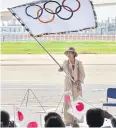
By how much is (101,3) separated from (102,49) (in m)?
21.2

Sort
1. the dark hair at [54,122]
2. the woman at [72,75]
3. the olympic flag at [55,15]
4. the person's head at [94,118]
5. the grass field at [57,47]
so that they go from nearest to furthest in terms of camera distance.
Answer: the dark hair at [54,122] < the person's head at [94,118] < the olympic flag at [55,15] < the woman at [72,75] < the grass field at [57,47]

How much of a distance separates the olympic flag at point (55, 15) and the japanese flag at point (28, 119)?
179cm

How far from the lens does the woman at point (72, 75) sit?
211 inches

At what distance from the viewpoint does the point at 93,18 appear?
5055mm

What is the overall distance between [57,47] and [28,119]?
30880 mm

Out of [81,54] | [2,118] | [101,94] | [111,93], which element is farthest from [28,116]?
[81,54]

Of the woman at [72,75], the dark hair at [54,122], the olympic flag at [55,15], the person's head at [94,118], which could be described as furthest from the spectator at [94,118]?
the woman at [72,75]

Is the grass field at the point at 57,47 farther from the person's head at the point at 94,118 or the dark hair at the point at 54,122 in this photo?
the dark hair at the point at 54,122

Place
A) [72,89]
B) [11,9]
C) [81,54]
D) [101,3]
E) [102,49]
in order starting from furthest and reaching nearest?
1. [102,49]
2. [81,54]
3. [101,3]
4. [72,89]
5. [11,9]

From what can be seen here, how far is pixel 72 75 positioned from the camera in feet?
17.9

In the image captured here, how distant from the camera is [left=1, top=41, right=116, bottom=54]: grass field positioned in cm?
3191

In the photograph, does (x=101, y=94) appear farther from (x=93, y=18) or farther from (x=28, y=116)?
(x=28, y=116)

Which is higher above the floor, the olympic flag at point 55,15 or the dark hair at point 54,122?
the olympic flag at point 55,15

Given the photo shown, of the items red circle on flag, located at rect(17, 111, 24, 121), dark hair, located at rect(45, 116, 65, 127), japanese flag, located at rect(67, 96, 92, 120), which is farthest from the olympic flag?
dark hair, located at rect(45, 116, 65, 127)
